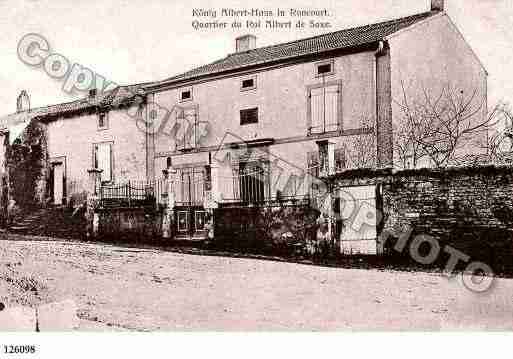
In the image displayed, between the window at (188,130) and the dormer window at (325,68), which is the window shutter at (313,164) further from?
the window at (188,130)

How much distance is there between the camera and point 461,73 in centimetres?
869

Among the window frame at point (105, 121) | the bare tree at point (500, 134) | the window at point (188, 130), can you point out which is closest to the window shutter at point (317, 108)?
the window at point (188, 130)

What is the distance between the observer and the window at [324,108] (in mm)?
9539

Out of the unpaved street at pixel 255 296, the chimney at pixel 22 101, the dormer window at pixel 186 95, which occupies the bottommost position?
the unpaved street at pixel 255 296

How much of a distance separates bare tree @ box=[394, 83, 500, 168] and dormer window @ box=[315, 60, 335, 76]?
1.31 meters

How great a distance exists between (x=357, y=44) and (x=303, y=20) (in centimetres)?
209

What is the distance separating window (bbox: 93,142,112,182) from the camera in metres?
9.59

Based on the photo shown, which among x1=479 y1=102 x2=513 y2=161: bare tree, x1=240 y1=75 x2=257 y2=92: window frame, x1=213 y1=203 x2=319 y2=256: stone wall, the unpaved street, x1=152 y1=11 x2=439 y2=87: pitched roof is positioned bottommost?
the unpaved street

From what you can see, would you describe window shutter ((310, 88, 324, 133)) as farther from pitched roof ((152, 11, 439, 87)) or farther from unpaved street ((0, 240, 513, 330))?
unpaved street ((0, 240, 513, 330))

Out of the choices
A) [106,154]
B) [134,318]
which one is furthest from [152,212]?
[134,318]

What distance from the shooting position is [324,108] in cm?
952

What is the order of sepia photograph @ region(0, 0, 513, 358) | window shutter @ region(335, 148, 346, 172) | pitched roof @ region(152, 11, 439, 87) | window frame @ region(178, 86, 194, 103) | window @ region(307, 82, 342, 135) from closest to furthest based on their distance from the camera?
sepia photograph @ region(0, 0, 513, 358)
pitched roof @ region(152, 11, 439, 87)
window shutter @ region(335, 148, 346, 172)
window @ region(307, 82, 342, 135)
window frame @ region(178, 86, 194, 103)

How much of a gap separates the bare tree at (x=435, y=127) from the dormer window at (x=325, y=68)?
1306mm

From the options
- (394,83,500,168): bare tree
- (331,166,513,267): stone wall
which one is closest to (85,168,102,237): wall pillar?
(331,166,513,267): stone wall
